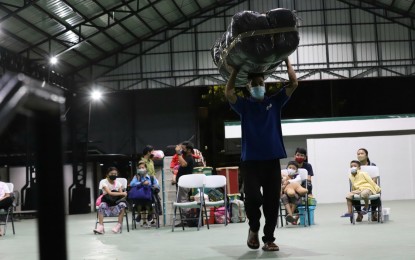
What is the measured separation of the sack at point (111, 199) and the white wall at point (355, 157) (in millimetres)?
8404

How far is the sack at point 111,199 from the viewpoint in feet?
29.5

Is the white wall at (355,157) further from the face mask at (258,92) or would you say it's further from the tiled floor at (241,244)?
the face mask at (258,92)

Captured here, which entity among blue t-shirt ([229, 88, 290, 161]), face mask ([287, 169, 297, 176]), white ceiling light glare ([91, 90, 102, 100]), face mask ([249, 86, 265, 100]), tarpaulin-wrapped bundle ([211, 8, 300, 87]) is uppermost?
white ceiling light glare ([91, 90, 102, 100])

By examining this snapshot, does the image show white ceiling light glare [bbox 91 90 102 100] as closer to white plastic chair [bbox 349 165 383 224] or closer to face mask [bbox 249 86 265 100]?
white plastic chair [bbox 349 165 383 224]

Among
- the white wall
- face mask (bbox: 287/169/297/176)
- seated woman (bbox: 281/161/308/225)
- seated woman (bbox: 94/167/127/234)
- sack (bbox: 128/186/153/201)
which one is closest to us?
seated woman (bbox: 281/161/308/225)

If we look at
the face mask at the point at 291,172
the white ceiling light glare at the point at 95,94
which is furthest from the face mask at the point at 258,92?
the white ceiling light glare at the point at 95,94

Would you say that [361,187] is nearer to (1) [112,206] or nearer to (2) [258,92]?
(1) [112,206]

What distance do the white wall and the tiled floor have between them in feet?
25.4

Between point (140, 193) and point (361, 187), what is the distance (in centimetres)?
332

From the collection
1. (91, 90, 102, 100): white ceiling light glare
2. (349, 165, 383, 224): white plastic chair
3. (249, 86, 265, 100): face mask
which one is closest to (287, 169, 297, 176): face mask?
(349, 165, 383, 224): white plastic chair

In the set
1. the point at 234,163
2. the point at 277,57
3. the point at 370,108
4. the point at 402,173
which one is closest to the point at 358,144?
the point at 402,173

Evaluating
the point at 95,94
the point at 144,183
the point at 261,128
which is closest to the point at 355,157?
the point at 144,183

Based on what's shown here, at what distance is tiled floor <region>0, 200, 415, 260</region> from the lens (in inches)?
198

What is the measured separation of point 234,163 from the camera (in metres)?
21.2
